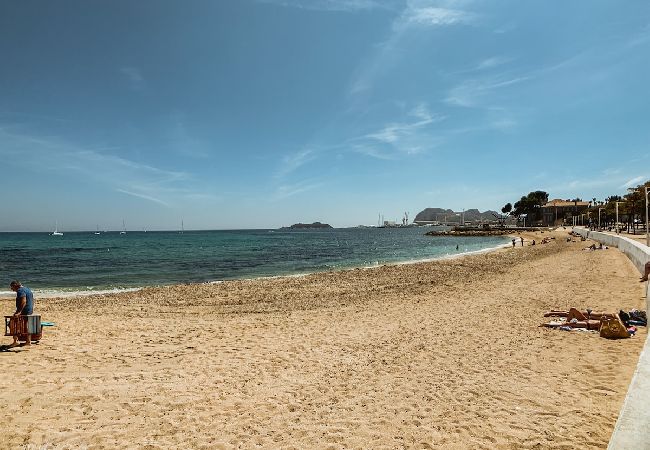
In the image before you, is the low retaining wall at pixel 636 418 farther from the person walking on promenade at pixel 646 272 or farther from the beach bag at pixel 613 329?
the person walking on promenade at pixel 646 272

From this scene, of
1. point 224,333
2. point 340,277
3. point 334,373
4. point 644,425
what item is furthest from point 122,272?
point 644,425

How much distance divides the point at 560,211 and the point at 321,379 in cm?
16399

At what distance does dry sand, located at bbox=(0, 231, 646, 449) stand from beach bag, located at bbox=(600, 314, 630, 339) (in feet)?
0.85

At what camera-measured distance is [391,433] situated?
5.50 meters

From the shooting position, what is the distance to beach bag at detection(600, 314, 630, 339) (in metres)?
9.43

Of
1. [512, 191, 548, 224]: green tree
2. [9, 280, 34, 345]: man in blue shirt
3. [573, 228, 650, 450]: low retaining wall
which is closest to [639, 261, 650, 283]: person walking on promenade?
[573, 228, 650, 450]: low retaining wall

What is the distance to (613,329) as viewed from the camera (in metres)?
9.54

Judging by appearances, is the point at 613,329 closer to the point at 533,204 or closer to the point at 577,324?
the point at 577,324

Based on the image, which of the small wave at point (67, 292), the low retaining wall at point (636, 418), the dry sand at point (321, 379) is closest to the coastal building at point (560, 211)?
the dry sand at point (321, 379)

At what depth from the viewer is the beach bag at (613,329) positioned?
30.9 feet

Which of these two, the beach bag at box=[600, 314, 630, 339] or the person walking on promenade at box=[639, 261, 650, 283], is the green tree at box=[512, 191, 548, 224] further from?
the beach bag at box=[600, 314, 630, 339]

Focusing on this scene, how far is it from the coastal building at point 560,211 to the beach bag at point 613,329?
5878 inches

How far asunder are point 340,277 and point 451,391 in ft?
65.1

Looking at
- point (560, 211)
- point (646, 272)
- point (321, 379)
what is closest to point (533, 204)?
point (560, 211)
